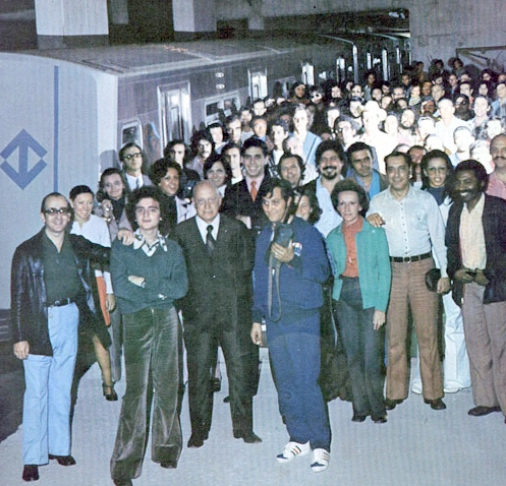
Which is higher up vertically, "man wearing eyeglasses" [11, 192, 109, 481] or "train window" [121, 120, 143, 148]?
"train window" [121, 120, 143, 148]

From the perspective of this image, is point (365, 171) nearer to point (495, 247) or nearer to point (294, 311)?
point (495, 247)

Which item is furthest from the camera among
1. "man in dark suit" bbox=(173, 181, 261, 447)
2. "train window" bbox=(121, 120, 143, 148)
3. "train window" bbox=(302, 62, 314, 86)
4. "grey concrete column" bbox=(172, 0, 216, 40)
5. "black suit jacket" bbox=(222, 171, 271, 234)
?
"grey concrete column" bbox=(172, 0, 216, 40)

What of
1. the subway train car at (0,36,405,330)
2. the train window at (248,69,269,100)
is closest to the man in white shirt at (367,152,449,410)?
the subway train car at (0,36,405,330)

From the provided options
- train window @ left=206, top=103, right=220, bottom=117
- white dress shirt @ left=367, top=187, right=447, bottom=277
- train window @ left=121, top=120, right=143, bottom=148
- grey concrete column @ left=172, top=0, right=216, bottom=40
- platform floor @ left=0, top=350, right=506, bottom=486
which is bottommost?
platform floor @ left=0, top=350, right=506, bottom=486

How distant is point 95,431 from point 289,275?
126cm

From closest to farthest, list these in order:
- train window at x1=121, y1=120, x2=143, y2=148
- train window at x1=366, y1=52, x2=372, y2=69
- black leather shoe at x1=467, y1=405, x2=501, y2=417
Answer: black leather shoe at x1=467, y1=405, x2=501, y2=417, train window at x1=121, y1=120, x2=143, y2=148, train window at x1=366, y1=52, x2=372, y2=69

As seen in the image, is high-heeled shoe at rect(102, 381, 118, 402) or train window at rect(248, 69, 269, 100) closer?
high-heeled shoe at rect(102, 381, 118, 402)

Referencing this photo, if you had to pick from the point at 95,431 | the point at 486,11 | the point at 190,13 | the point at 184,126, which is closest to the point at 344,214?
the point at 95,431

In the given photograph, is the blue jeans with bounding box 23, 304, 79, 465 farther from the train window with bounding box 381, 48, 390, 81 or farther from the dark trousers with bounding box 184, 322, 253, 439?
the train window with bounding box 381, 48, 390, 81

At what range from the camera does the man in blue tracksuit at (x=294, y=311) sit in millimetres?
3568

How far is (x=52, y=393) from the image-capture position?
368cm

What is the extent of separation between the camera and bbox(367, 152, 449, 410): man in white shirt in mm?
3973

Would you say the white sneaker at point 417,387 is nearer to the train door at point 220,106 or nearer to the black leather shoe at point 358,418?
the black leather shoe at point 358,418

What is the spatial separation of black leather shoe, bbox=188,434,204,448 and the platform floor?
1.1 inches
